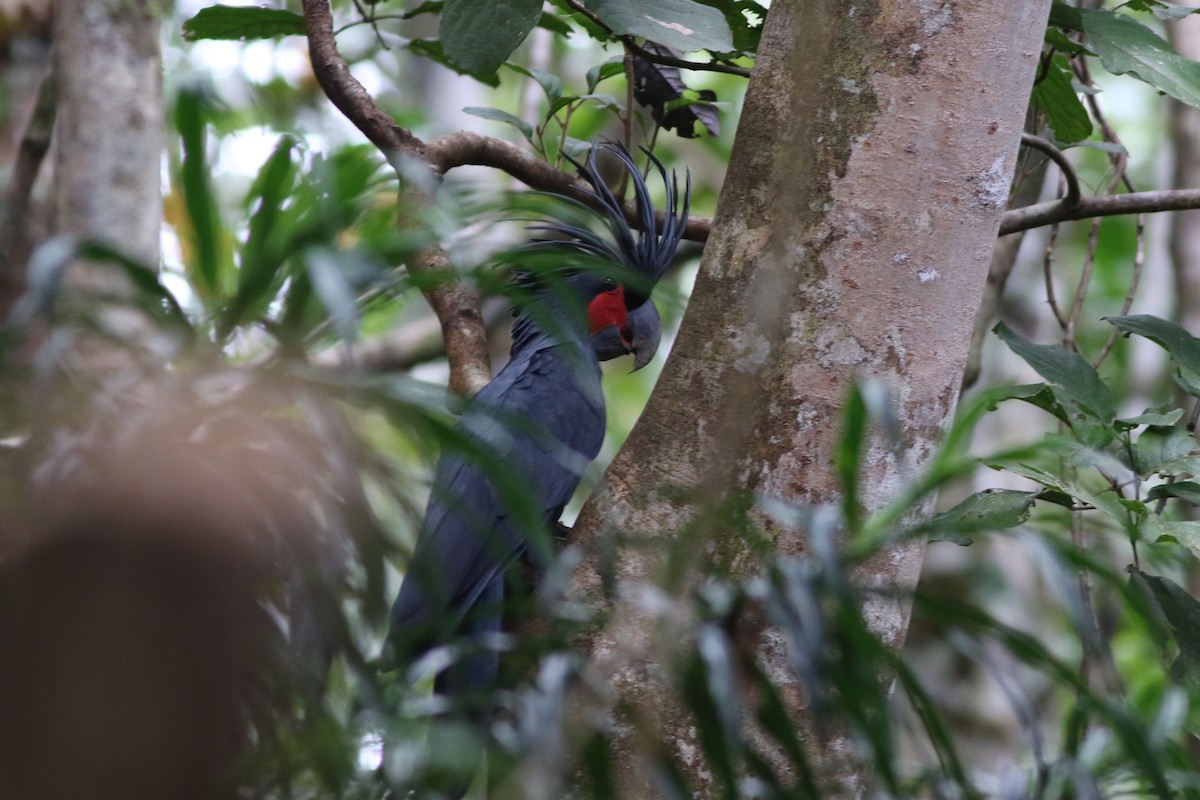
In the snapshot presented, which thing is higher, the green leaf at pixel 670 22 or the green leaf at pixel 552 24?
the green leaf at pixel 670 22

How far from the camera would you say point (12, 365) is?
0.56 m

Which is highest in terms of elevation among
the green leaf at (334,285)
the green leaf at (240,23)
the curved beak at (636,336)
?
the green leaf at (334,285)

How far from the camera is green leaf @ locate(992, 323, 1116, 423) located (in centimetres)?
120

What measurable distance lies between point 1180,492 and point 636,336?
107 centimetres

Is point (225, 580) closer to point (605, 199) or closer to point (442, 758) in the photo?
point (442, 758)

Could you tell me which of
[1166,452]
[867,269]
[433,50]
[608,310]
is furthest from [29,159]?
[1166,452]

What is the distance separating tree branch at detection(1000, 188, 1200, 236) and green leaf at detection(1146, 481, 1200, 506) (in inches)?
16.7

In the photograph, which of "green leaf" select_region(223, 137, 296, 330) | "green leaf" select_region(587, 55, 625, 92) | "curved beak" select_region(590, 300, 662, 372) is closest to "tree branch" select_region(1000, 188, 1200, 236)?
A: "green leaf" select_region(587, 55, 625, 92)

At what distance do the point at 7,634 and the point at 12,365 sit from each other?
14 cm

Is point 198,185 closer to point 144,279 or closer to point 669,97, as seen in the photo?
point 144,279

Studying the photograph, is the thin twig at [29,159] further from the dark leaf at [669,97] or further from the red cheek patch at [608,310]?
the dark leaf at [669,97]

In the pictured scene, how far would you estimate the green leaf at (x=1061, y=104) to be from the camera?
141cm

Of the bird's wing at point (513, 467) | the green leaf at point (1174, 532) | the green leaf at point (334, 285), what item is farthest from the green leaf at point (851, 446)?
the green leaf at point (1174, 532)

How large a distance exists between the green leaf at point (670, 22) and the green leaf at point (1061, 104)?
486mm
